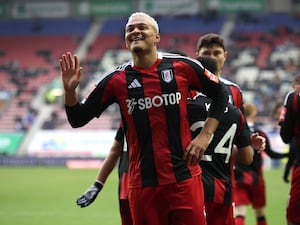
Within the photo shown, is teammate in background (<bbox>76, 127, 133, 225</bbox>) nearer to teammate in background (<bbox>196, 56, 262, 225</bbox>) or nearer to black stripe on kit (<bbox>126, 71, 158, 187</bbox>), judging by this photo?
teammate in background (<bbox>196, 56, 262, 225</bbox>)

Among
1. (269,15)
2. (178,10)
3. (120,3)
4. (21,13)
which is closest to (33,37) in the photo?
(21,13)

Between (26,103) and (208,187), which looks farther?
(26,103)

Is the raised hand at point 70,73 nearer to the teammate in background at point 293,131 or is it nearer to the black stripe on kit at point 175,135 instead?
the black stripe on kit at point 175,135

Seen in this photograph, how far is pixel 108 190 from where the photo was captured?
17766mm

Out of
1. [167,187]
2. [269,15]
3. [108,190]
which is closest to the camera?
[167,187]

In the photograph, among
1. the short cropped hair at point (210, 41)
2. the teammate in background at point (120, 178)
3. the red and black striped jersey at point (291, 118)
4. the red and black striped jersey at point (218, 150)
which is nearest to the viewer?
the red and black striped jersey at point (218, 150)

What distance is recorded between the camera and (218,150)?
5125 mm

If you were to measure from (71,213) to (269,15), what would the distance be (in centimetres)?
2815

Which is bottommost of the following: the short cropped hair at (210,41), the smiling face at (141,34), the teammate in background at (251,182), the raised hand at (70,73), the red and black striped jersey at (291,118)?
the teammate in background at (251,182)

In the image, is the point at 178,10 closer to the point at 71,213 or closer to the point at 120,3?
the point at 120,3

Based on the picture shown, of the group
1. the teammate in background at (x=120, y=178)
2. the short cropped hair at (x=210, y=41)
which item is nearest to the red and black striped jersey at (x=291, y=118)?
the short cropped hair at (x=210, y=41)

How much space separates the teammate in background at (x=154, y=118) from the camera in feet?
14.3

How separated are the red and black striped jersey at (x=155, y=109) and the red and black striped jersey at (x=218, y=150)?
41cm

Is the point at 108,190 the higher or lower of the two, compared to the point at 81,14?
lower
